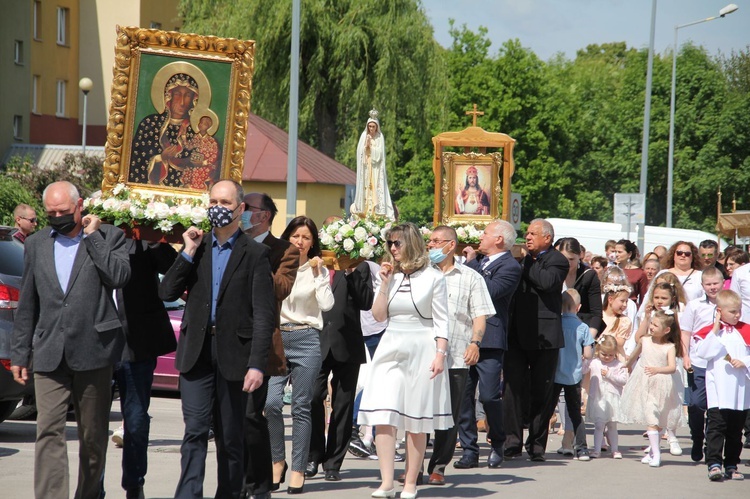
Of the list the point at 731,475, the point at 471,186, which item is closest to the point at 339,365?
the point at 731,475

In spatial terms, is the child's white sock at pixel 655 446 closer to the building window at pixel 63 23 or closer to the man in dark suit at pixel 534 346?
the man in dark suit at pixel 534 346

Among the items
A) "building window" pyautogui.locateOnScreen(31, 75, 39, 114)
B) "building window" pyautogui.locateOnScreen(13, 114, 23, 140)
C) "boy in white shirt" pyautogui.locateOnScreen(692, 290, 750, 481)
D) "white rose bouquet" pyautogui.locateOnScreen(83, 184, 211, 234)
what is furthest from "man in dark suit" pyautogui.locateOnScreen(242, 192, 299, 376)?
"building window" pyautogui.locateOnScreen(31, 75, 39, 114)

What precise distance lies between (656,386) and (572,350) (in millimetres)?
868

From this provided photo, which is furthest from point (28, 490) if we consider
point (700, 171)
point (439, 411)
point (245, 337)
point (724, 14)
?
point (700, 171)

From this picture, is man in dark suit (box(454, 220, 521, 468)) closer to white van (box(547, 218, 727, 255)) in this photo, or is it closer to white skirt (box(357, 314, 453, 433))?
white skirt (box(357, 314, 453, 433))

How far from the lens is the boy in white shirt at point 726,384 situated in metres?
10.4

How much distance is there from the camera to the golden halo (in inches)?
381

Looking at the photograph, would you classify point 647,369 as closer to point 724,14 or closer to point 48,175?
point 48,175

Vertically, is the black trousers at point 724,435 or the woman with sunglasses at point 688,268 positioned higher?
the woman with sunglasses at point 688,268

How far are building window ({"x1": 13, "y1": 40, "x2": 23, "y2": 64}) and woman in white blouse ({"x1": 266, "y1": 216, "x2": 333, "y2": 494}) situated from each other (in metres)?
40.5

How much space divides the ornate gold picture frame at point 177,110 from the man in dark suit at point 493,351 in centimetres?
261

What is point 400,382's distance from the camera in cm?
888

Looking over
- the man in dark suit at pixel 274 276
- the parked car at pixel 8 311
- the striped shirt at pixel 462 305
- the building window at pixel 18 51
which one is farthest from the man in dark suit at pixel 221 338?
the building window at pixel 18 51

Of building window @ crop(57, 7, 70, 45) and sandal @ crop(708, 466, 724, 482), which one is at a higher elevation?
building window @ crop(57, 7, 70, 45)
